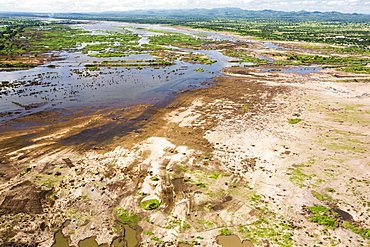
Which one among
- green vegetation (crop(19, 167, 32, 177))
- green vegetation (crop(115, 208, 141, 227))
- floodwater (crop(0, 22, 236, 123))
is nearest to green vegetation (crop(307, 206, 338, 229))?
green vegetation (crop(115, 208, 141, 227))

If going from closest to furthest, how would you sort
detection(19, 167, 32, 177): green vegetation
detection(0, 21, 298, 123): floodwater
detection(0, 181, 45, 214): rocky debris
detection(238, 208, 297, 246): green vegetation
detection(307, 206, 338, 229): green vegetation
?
1. detection(238, 208, 297, 246): green vegetation
2. detection(307, 206, 338, 229): green vegetation
3. detection(0, 181, 45, 214): rocky debris
4. detection(19, 167, 32, 177): green vegetation
5. detection(0, 21, 298, 123): floodwater

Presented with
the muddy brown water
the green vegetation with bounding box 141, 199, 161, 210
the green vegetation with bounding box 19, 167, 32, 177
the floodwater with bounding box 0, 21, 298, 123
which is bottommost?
the muddy brown water

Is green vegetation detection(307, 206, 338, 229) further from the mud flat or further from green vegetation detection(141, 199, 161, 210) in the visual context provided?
green vegetation detection(141, 199, 161, 210)

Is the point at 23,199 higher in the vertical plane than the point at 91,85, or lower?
lower

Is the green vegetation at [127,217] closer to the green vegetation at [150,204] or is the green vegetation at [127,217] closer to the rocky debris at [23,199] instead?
the green vegetation at [150,204]

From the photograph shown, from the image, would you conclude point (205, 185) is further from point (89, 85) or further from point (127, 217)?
point (89, 85)

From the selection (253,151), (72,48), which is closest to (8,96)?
(253,151)

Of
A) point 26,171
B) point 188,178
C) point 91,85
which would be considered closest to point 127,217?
point 188,178
